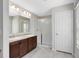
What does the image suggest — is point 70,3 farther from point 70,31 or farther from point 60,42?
point 60,42

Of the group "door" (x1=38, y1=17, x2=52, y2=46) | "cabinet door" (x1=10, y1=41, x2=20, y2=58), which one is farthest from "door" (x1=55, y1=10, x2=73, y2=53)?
"cabinet door" (x1=10, y1=41, x2=20, y2=58)

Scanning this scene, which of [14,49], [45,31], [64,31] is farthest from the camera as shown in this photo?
[45,31]

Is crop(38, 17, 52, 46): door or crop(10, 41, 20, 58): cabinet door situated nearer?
crop(10, 41, 20, 58): cabinet door

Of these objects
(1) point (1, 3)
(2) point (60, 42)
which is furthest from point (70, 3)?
(1) point (1, 3)

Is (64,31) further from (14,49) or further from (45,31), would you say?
(14,49)

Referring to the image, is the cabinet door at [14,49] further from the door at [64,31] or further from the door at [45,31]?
the door at [45,31]

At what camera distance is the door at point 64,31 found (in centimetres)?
366

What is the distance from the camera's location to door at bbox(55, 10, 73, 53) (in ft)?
12.0

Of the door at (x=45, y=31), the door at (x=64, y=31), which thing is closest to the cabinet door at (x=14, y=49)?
the door at (x=64, y=31)

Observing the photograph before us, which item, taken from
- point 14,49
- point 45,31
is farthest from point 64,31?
point 14,49

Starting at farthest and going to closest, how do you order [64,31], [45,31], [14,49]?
[45,31]
[64,31]
[14,49]

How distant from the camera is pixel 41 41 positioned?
19.8ft

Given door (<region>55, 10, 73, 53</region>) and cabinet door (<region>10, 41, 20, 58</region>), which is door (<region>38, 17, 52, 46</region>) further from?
cabinet door (<region>10, 41, 20, 58</region>)

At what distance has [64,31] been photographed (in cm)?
382
